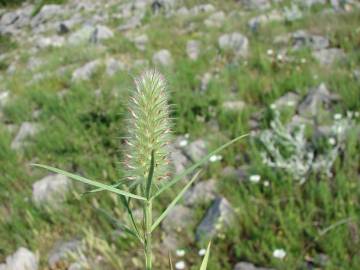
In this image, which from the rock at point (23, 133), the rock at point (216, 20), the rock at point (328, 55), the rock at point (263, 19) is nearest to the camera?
the rock at point (23, 133)

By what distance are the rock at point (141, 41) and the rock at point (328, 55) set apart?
8.14ft

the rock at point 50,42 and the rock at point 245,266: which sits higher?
the rock at point 245,266

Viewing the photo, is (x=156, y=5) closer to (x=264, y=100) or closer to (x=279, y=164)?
(x=264, y=100)


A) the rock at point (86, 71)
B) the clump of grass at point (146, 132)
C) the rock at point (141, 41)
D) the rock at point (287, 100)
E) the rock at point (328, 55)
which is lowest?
the rock at point (141, 41)

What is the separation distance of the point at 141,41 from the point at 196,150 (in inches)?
128

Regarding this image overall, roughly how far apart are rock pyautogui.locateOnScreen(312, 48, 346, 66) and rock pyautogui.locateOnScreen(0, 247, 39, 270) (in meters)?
3.14

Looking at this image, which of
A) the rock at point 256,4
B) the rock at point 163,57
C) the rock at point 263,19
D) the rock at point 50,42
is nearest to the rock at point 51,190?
the rock at point 163,57

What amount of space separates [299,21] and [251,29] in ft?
1.92

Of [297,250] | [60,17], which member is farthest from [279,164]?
[60,17]

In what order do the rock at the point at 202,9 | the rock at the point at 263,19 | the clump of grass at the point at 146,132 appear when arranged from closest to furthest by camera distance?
the clump of grass at the point at 146,132, the rock at the point at 263,19, the rock at the point at 202,9

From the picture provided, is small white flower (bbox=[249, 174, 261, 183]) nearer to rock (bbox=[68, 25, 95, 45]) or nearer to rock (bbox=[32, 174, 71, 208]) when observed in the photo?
rock (bbox=[32, 174, 71, 208])

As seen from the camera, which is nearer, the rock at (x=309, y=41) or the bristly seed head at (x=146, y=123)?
the bristly seed head at (x=146, y=123)

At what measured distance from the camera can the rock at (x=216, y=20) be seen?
6440 millimetres

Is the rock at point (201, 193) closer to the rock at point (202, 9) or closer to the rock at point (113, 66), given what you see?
the rock at point (113, 66)
